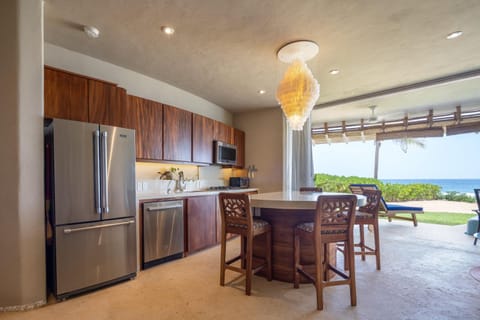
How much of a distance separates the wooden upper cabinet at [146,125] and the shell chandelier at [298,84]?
174 centimetres

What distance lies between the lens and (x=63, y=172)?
2.15m

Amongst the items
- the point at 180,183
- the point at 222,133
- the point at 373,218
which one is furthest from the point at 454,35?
the point at 180,183

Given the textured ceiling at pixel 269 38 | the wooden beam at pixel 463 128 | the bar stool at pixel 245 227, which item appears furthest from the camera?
the wooden beam at pixel 463 128

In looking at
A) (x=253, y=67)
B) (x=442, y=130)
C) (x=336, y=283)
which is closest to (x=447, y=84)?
(x=442, y=130)

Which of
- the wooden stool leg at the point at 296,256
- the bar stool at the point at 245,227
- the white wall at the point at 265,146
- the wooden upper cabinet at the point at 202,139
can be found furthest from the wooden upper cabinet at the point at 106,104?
the white wall at the point at 265,146

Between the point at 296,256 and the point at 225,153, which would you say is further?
the point at 225,153

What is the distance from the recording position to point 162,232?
9.82ft

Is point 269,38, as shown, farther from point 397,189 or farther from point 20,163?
point 397,189

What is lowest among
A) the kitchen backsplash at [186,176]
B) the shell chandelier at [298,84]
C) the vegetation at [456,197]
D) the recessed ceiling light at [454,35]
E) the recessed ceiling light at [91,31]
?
the vegetation at [456,197]

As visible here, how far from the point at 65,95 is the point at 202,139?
2078 mm

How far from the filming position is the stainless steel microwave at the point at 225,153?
4430 millimetres

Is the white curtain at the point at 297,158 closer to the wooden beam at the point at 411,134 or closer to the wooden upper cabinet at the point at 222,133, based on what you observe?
the wooden upper cabinet at the point at 222,133

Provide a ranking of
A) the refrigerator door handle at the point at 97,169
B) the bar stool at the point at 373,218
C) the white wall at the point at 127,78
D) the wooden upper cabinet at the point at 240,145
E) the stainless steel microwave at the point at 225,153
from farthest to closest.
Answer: the wooden upper cabinet at the point at 240,145 → the stainless steel microwave at the point at 225,153 → the bar stool at the point at 373,218 → the white wall at the point at 127,78 → the refrigerator door handle at the point at 97,169

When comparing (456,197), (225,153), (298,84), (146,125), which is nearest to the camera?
(298,84)
